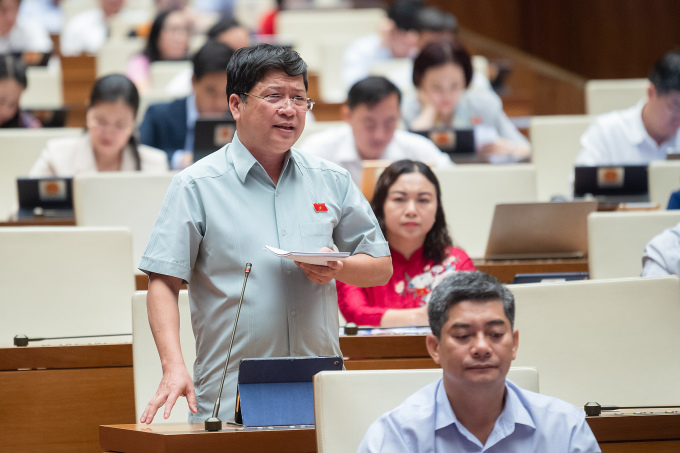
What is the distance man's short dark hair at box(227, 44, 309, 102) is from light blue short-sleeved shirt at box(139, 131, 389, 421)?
4.5 inches

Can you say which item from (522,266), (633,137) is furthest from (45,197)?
(633,137)

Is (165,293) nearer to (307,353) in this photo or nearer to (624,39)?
→ (307,353)

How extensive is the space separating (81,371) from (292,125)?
977 millimetres

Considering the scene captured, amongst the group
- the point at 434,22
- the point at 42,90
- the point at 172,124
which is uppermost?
the point at 434,22

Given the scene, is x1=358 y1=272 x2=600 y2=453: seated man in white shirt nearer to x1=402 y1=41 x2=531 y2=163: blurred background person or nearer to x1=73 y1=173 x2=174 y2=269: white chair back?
x1=73 y1=173 x2=174 y2=269: white chair back

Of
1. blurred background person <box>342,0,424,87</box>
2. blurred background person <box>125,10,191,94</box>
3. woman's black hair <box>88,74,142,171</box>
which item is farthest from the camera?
blurred background person <box>342,0,424,87</box>

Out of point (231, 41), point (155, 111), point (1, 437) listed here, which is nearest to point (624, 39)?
point (231, 41)

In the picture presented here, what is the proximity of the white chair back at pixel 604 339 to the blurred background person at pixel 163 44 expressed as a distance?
4.20 meters

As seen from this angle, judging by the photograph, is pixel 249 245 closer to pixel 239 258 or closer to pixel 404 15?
pixel 239 258

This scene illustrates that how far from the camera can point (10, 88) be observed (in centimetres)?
473

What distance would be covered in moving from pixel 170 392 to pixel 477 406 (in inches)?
19.9

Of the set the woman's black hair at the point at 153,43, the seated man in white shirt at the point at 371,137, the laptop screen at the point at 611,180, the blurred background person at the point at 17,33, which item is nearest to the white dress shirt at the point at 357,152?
the seated man in white shirt at the point at 371,137

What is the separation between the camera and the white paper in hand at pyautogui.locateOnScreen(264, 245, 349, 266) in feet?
5.59

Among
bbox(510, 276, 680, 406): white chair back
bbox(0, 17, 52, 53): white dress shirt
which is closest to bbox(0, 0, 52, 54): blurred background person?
bbox(0, 17, 52, 53): white dress shirt
